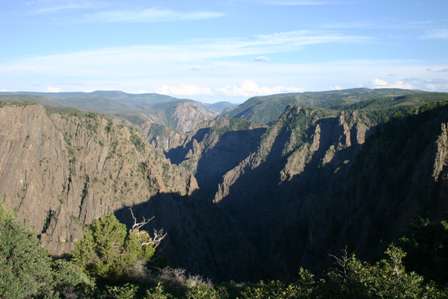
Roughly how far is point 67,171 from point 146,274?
283 feet

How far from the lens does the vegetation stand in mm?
15867

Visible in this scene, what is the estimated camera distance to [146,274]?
31.4 m

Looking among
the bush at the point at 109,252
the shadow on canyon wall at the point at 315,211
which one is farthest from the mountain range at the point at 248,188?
the bush at the point at 109,252

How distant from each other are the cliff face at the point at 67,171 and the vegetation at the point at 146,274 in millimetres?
66279

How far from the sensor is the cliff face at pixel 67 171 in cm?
10344

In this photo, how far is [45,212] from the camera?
104500mm

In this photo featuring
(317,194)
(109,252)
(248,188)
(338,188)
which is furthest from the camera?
(248,188)

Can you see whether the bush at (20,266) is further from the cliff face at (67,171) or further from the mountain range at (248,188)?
the cliff face at (67,171)

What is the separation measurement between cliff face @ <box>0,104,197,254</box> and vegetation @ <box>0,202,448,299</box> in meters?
66.3

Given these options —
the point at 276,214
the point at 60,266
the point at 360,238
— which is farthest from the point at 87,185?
the point at 60,266

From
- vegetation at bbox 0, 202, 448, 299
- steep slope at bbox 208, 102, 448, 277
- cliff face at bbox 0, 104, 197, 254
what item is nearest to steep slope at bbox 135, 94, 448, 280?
steep slope at bbox 208, 102, 448, 277

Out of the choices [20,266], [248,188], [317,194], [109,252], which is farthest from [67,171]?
[20,266]

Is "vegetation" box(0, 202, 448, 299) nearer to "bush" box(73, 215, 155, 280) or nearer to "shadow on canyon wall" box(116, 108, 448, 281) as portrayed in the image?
"bush" box(73, 215, 155, 280)

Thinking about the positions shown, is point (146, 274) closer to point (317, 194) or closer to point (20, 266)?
point (20, 266)
